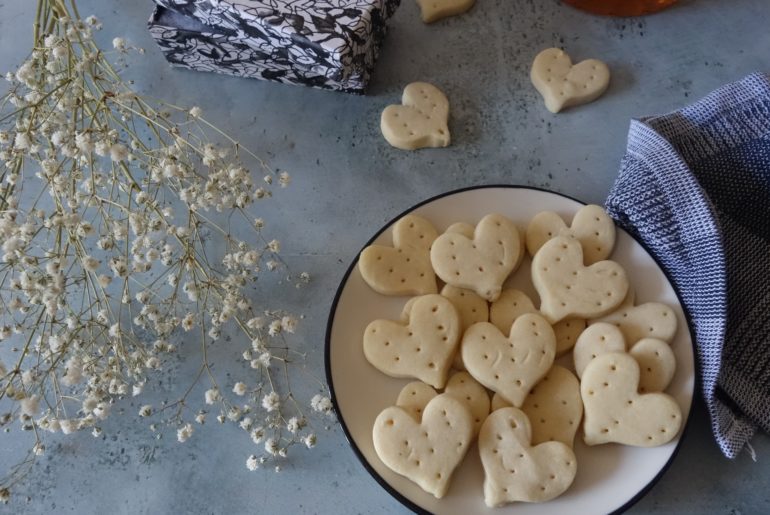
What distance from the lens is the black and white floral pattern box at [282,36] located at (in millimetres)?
748

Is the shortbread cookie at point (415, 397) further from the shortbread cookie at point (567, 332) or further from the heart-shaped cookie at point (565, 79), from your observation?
the heart-shaped cookie at point (565, 79)

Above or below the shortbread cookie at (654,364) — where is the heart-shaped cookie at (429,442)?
below

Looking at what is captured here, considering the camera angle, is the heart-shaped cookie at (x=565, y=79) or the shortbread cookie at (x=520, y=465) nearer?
the shortbread cookie at (x=520, y=465)

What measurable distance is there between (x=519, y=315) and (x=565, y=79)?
0.97 feet

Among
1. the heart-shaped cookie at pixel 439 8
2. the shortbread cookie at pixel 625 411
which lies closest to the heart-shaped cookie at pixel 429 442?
the shortbread cookie at pixel 625 411

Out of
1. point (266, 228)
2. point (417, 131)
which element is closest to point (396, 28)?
point (417, 131)

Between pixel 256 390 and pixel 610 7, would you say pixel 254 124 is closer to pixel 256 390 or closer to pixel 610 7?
pixel 256 390

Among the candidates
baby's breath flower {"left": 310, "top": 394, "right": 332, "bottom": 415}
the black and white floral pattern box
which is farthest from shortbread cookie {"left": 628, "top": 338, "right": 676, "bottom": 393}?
the black and white floral pattern box

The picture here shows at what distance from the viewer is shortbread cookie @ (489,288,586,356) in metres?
0.73

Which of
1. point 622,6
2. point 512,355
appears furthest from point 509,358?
point 622,6

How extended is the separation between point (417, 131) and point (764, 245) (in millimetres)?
374

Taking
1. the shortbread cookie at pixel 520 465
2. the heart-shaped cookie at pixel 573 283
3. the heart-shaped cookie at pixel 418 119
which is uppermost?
the heart-shaped cookie at pixel 418 119

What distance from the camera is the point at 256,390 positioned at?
2.52 ft

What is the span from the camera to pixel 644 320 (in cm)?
72
